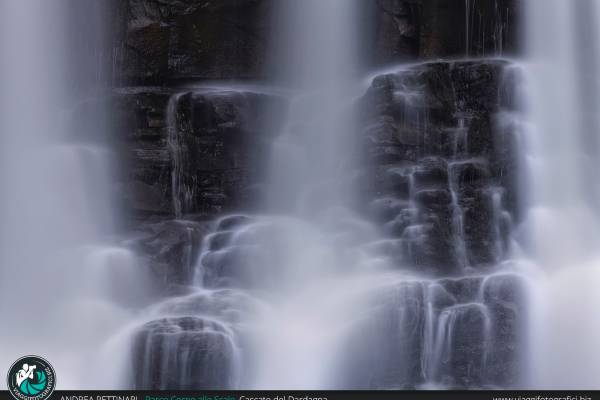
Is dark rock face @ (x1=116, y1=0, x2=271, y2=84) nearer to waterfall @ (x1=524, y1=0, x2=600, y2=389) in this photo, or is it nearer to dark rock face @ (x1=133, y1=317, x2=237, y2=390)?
waterfall @ (x1=524, y1=0, x2=600, y2=389)

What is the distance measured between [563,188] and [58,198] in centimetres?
1204

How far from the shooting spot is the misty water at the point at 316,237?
16.8 metres

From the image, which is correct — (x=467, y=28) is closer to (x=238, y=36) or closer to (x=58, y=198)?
(x=238, y=36)

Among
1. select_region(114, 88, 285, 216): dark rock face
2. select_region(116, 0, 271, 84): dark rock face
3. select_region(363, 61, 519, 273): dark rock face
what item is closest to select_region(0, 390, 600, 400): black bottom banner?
select_region(363, 61, 519, 273): dark rock face

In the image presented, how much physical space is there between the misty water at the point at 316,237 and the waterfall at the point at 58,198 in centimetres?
5

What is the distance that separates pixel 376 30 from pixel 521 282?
392 inches

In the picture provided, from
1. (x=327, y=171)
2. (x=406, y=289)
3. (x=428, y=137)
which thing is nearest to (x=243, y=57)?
(x=327, y=171)

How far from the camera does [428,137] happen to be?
21.6m

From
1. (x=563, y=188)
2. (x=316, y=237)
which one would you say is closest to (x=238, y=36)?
(x=316, y=237)

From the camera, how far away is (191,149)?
884 inches

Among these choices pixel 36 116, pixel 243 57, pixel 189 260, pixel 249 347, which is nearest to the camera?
pixel 249 347

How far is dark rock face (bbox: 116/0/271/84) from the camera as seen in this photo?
80.9ft

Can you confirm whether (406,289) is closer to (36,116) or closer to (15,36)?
(36,116)

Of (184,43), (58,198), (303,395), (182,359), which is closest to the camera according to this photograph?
(303,395)
